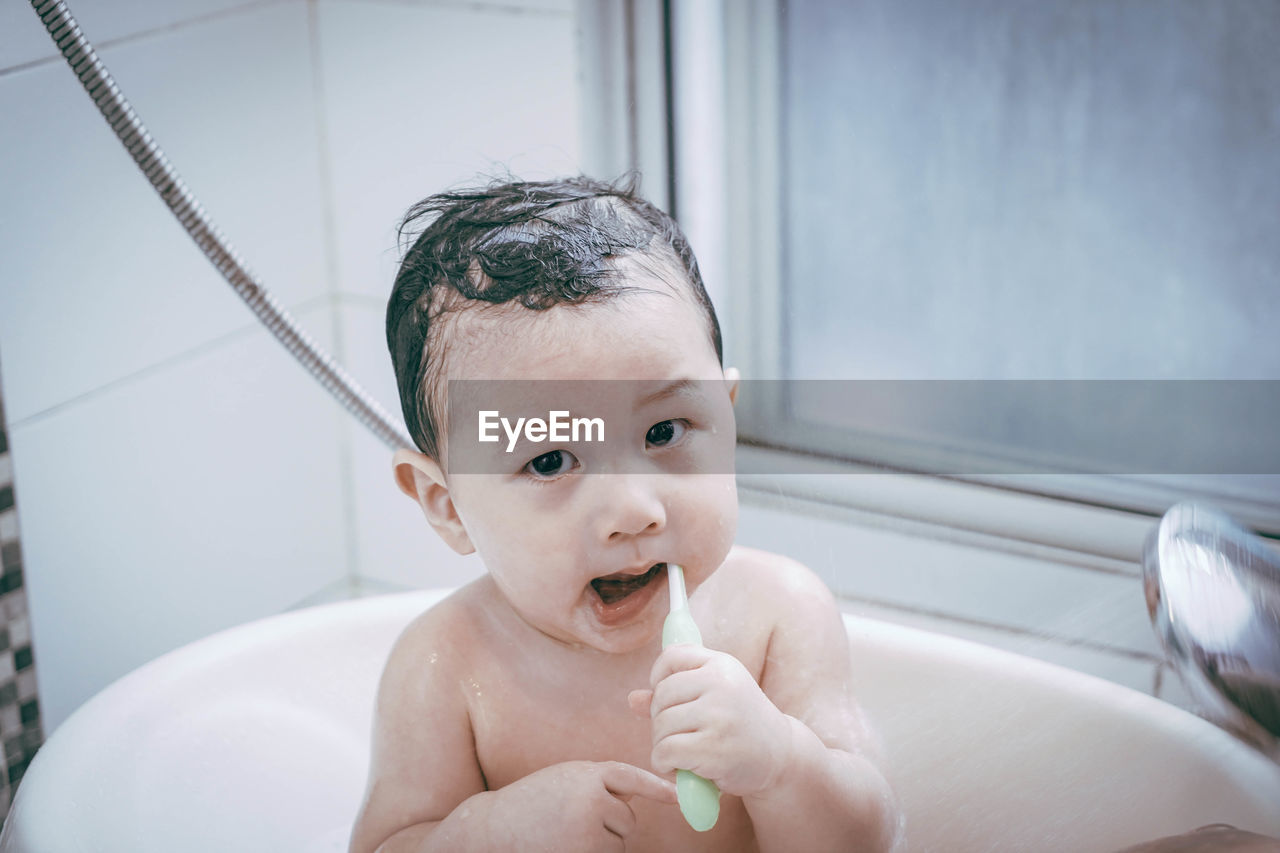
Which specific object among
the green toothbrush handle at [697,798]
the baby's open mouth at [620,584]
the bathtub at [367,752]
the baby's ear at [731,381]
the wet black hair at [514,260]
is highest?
the wet black hair at [514,260]

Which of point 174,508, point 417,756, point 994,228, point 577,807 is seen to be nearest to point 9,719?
point 174,508

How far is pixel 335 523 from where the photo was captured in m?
1.02

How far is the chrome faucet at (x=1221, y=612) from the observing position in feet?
1.77

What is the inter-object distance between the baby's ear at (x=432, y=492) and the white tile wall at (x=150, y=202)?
0.26m

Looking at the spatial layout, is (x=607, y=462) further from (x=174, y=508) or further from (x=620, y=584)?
(x=174, y=508)

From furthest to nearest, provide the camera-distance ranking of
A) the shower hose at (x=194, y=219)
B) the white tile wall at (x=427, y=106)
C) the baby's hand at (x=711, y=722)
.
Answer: the white tile wall at (x=427, y=106)
the shower hose at (x=194, y=219)
the baby's hand at (x=711, y=722)

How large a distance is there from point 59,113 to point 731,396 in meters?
0.45

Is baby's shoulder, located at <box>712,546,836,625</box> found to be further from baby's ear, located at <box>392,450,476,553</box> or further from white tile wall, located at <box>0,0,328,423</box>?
white tile wall, located at <box>0,0,328,423</box>

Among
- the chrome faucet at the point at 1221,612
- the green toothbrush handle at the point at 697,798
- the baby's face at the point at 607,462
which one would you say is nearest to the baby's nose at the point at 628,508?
the baby's face at the point at 607,462

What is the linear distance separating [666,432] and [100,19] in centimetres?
49

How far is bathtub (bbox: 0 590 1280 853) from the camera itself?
24.5 inches

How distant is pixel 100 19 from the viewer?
80 cm

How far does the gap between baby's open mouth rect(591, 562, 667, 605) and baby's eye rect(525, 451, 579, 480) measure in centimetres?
5

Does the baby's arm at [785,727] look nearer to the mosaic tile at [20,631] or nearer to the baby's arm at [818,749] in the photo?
the baby's arm at [818,749]
